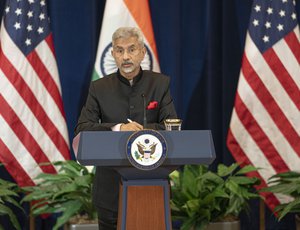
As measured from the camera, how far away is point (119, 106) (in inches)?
113

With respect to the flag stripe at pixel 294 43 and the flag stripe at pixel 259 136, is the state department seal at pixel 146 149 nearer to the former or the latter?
the flag stripe at pixel 259 136

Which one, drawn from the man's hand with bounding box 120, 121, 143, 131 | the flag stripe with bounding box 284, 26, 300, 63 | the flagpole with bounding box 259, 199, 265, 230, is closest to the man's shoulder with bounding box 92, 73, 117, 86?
the man's hand with bounding box 120, 121, 143, 131

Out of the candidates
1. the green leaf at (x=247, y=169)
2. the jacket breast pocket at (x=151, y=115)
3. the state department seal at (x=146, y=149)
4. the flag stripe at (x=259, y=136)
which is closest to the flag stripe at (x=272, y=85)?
the flag stripe at (x=259, y=136)

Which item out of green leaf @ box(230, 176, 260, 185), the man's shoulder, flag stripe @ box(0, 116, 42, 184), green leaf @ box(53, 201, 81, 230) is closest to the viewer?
the man's shoulder

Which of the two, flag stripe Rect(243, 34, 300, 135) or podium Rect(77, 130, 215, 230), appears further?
flag stripe Rect(243, 34, 300, 135)

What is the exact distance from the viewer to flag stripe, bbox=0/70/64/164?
4648 mm

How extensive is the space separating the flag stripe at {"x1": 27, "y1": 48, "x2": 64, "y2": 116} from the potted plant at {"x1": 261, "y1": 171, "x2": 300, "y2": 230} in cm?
170

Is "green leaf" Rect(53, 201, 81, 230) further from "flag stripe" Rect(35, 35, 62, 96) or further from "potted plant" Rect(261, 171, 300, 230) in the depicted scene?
"potted plant" Rect(261, 171, 300, 230)

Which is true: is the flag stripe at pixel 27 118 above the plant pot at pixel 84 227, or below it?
above

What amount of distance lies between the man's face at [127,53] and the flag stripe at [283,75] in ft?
7.19

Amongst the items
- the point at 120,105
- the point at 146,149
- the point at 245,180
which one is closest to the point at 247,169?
the point at 245,180

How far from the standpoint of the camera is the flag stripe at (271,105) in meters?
4.71

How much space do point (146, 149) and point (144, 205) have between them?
0.28m

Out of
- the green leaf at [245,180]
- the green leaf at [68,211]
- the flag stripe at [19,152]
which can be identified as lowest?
the green leaf at [68,211]
